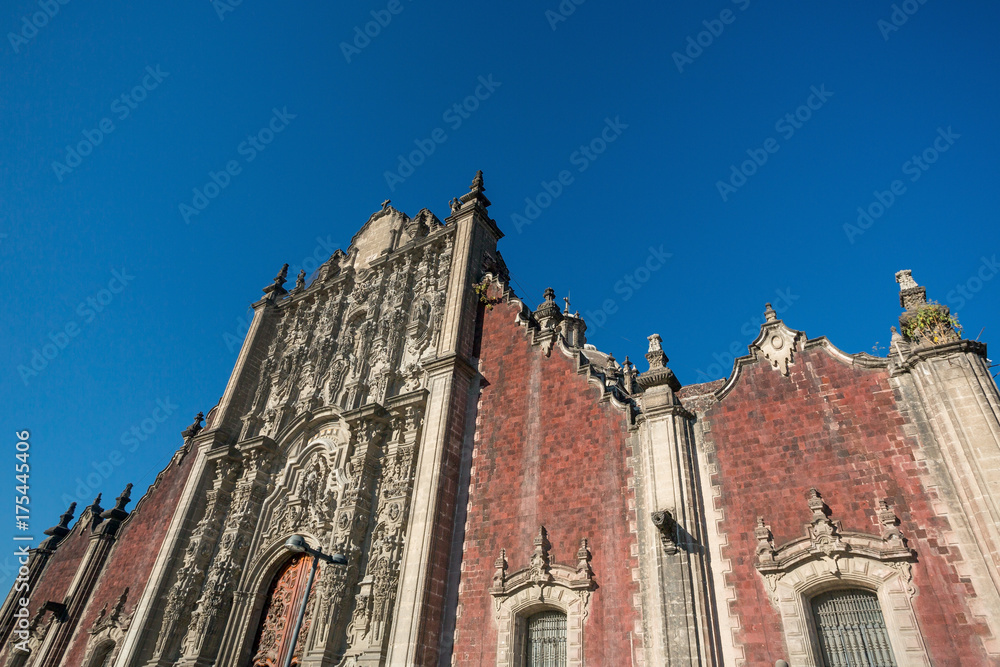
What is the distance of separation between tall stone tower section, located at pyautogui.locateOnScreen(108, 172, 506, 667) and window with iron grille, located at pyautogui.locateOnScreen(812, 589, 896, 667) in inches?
299

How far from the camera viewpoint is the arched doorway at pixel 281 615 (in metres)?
16.2

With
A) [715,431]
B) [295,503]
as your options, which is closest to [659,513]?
[715,431]

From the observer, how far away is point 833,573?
993 centimetres

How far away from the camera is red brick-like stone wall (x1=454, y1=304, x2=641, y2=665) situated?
11.8 metres

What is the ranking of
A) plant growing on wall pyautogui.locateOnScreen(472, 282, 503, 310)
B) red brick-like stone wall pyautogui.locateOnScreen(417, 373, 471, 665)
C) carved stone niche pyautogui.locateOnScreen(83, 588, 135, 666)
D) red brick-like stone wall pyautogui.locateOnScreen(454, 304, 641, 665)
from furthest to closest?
carved stone niche pyautogui.locateOnScreen(83, 588, 135, 666) → plant growing on wall pyautogui.locateOnScreen(472, 282, 503, 310) → red brick-like stone wall pyautogui.locateOnScreen(417, 373, 471, 665) → red brick-like stone wall pyautogui.locateOnScreen(454, 304, 641, 665)

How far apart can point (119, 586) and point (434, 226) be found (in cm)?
1741

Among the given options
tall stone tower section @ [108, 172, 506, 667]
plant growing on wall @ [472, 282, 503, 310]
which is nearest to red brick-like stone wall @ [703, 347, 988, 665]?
tall stone tower section @ [108, 172, 506, 667]

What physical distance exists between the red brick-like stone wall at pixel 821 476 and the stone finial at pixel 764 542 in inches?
5.3

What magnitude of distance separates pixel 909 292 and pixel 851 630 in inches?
245

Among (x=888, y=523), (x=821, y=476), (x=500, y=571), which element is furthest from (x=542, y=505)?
(x=888, y=523)

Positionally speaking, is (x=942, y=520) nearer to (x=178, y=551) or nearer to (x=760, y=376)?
(x=760, y=376)

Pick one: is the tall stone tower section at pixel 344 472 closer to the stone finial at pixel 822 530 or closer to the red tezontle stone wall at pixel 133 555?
the red tezontle stone wall at pixel 133 555

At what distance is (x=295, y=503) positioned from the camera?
18125mm

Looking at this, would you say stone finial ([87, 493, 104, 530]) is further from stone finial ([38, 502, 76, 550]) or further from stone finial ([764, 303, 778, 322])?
stone finial ([764, 303, 778, 322])
